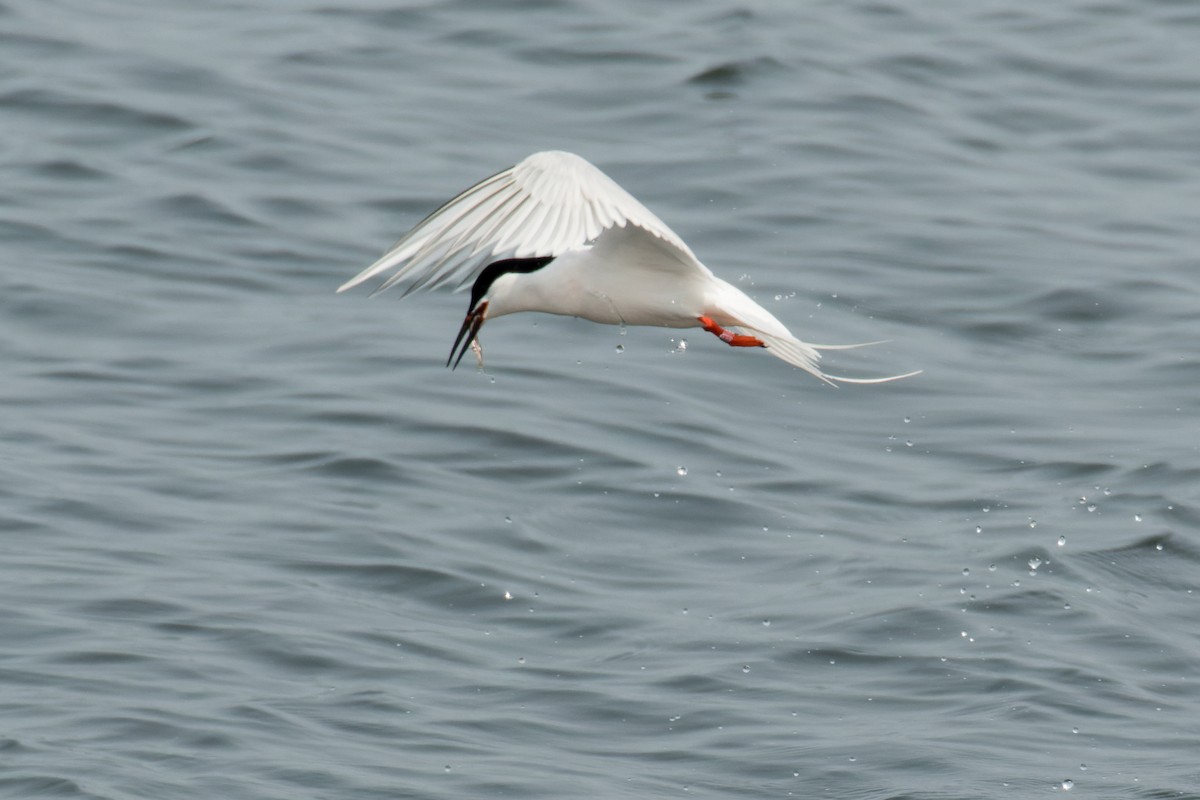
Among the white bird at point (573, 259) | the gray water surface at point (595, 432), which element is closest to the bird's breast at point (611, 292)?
the white bird at point (573, 259)

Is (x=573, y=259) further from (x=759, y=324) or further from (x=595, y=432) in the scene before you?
(x=595, y=432)

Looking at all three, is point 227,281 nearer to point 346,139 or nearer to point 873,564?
point 346,139

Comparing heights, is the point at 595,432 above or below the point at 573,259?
below

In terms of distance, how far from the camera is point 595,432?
10.7m

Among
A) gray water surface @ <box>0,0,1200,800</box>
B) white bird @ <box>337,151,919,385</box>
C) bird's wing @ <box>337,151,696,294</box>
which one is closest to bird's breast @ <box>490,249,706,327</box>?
white bird @ <box>337,151,919,385</box>

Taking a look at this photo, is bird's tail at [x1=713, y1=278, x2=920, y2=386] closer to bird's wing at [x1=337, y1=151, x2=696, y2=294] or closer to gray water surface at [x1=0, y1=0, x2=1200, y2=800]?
bird's wing at [x1=337, y1=151, x2=696, y2=294]

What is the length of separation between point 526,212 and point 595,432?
4.44 m

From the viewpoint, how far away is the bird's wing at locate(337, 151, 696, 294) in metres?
6.22

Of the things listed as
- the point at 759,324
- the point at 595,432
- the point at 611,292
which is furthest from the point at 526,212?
the point at 595,432

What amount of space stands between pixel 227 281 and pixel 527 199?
234 inches

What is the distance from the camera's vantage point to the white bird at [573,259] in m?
6.25

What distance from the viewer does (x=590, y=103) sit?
14547 mm

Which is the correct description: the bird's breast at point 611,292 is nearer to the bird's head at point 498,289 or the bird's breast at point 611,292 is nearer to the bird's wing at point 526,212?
the bird's head at point 498,289

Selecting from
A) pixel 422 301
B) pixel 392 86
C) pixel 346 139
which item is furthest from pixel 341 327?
pixel 392 86
